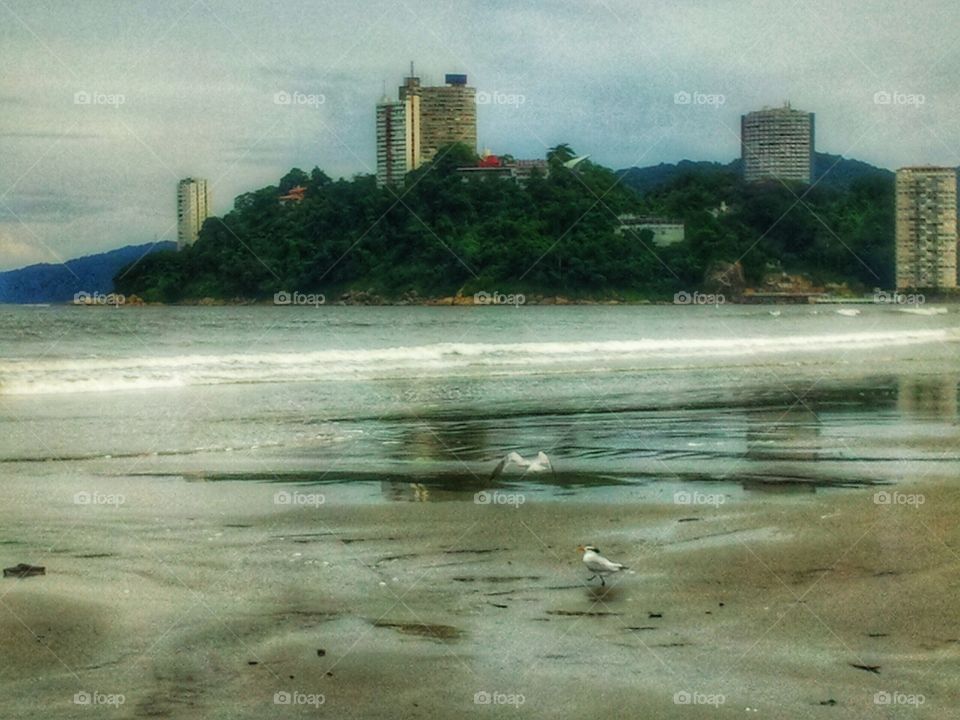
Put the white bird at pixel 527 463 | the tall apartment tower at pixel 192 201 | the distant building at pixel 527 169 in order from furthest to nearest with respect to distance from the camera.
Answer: the distant building at pixel 527 169
the tall apartment tower at pixel 192 201
the white bird at pixel 527 463

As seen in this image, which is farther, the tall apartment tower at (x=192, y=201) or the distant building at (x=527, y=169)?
the distant building at (x=527, y=169)

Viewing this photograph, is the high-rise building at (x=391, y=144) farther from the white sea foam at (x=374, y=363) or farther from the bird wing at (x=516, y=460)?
the bird wing at (x=516, y=460)

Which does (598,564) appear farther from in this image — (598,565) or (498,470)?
(498,470)

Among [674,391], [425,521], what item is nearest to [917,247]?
[674,391]

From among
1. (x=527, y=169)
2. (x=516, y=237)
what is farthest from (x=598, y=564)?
(x=527, y=169)

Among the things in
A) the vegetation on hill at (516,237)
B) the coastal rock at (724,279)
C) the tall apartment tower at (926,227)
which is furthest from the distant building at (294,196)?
the tall apartment tower at (926,227)

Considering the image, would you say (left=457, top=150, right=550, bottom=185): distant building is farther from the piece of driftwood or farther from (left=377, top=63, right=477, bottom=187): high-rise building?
the piece of driftwood

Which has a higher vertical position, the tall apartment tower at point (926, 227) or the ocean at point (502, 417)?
the tall apartment tower at point (926, 227)

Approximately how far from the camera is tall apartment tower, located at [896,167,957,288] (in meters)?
64.3

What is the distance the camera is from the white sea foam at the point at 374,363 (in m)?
18.9

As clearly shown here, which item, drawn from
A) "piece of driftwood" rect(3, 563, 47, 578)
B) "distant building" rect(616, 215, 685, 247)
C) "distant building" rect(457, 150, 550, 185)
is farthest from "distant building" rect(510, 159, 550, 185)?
"piece of driftwood" rect(3, 563, 47, 578)

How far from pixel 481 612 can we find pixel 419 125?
243 ft

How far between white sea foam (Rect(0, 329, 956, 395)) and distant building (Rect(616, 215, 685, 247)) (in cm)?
4283

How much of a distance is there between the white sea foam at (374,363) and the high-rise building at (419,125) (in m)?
44.0
